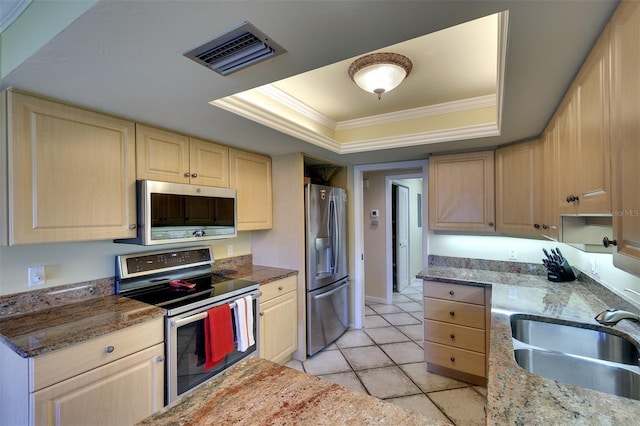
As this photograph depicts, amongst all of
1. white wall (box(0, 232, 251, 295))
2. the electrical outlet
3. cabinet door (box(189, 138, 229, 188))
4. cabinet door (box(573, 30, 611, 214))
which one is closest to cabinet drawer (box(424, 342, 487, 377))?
cabinet door (box(573, 30, 611, 214))

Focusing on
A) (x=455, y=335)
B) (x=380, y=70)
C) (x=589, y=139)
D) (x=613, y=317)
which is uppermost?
(x=380, y=70)

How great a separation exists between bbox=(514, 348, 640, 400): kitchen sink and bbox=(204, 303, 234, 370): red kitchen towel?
5.72 feet

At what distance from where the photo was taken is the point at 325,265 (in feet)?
10.4

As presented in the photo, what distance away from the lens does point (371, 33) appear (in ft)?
3.46

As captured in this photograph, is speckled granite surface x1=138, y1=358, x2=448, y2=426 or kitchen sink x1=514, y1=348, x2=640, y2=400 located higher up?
speckled granite surface x1=138, y1=358, x2=448, y2=426

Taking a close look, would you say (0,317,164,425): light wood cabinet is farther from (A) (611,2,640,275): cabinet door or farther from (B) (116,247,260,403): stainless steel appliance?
(A) (611,2,640,275): cabinet door

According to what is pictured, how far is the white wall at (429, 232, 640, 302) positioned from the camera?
1.95 meters

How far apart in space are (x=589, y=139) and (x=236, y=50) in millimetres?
1449

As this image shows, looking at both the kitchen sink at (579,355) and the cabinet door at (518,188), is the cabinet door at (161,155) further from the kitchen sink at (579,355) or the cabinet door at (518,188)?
the cabinet door at (518,188)

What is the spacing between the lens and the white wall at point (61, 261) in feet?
5.46

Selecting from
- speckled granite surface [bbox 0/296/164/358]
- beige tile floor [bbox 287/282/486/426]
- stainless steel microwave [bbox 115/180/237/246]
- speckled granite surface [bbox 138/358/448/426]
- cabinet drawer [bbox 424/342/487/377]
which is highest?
stainless steel microwave [bbox 115/180/237/246]

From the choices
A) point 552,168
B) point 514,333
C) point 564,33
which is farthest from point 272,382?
point 552,168

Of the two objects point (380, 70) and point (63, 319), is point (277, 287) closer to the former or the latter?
point (63, 319)

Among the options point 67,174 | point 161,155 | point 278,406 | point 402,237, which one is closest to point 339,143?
point 161,155
